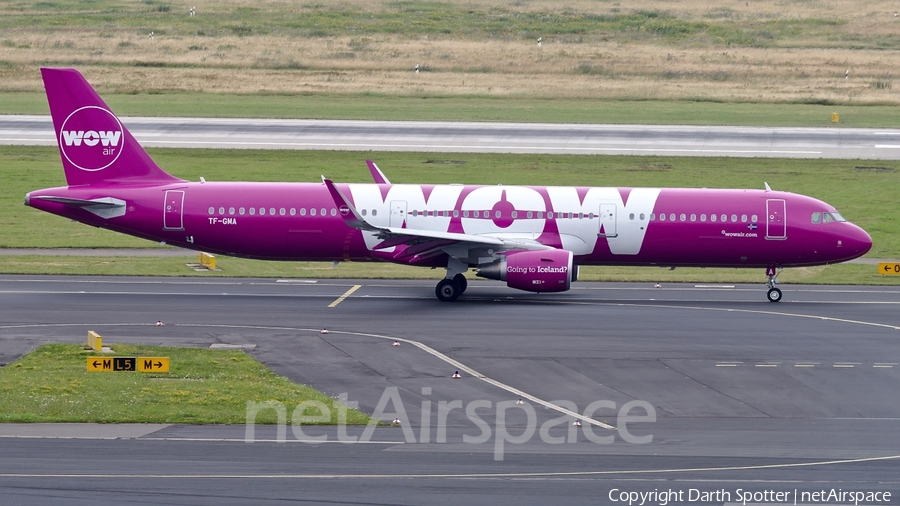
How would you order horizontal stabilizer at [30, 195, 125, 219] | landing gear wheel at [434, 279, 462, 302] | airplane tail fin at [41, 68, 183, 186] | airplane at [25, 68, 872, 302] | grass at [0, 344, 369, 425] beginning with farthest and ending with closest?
airplane tail fin at [41, 68, 183, 186] < airplane at [25, 68, 872, 302] < horizontal stabilizer at [30, 195, 125, 219] < landing gear wheel at [434, 279, 462, 302] < grass at [0, 344, 369, 425]

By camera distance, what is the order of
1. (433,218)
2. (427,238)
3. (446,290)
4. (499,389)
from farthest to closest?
(433,218)
(446,290)
(427,238)
(499,389)

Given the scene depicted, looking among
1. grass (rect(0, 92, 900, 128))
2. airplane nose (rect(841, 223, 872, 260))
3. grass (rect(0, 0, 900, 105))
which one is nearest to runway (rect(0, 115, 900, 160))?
grass (rect(0, 92, 900, 128))

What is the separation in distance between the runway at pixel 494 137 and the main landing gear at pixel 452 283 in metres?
29.2

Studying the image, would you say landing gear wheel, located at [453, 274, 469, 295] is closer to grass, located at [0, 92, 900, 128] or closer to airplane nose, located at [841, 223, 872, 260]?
airplane nose, located at [841, 223, 872, 260]

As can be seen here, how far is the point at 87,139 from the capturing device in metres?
41.3

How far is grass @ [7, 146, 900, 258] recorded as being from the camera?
192ft

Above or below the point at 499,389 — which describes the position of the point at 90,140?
above

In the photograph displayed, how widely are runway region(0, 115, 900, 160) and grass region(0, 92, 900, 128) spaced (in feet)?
9.36

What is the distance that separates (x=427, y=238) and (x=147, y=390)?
13877mm

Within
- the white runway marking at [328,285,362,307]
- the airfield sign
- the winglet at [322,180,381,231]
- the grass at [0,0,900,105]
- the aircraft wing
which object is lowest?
the airfield sign

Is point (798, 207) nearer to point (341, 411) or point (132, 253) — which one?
point (341, 411)

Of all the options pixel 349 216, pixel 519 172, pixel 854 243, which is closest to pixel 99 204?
pixel 349 216

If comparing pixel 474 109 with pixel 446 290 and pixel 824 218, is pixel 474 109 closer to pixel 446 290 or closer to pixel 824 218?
pixel 824 218

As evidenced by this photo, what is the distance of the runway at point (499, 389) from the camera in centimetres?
2081
